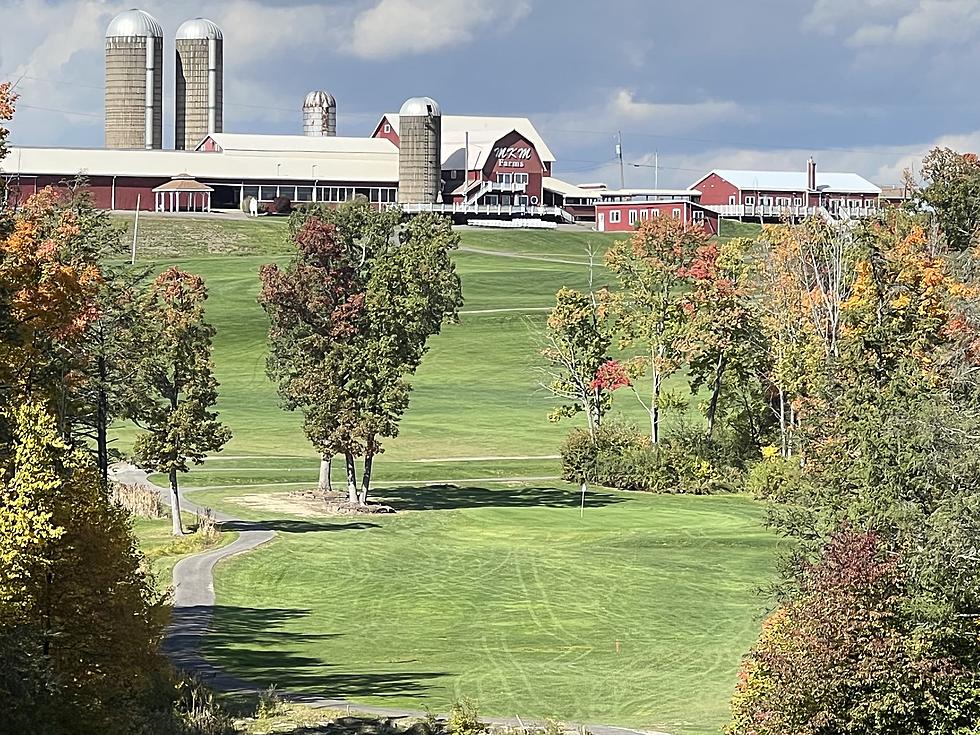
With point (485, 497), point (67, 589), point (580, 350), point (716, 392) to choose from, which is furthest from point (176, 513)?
point (67, 589)

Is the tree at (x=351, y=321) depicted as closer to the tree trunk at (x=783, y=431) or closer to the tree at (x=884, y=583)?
the tree trunk at (x=783, y=431)

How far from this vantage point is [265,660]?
114 ft

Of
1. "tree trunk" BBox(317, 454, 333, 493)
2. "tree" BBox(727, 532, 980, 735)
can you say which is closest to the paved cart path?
"tree" BBox(727, 532, 980, 735)

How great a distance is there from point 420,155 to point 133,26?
35.5m

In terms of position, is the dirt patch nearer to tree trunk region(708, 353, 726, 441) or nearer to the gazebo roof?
tree trunk region(708, 353, 726, 441)

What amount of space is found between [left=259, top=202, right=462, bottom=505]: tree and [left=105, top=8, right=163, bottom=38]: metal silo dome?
10494cm

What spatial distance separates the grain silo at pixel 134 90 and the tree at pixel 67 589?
136828 mm

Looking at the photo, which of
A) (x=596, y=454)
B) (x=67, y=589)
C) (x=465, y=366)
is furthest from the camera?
(x=465, y=366)

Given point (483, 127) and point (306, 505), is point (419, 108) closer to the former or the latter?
point (483, 127)

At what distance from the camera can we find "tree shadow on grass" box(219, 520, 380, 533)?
5113 centimetres

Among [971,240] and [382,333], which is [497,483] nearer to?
[382,333]

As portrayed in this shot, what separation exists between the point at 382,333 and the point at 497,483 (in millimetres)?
7922

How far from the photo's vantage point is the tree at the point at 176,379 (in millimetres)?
49500

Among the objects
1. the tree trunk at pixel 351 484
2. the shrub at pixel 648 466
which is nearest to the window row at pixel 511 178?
the shrub at pixel 648 466
